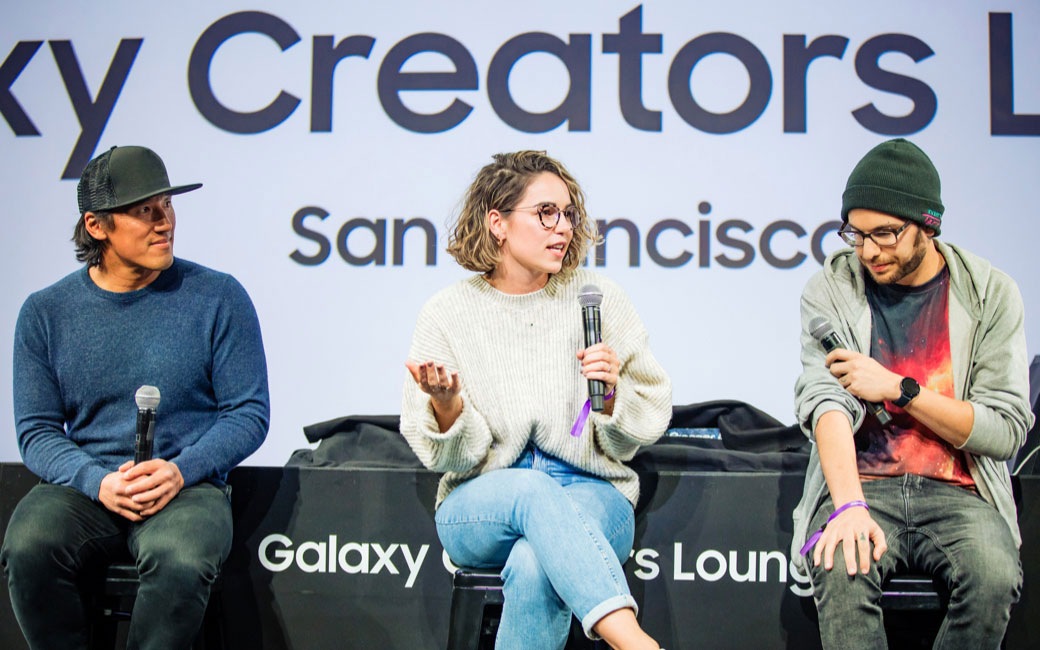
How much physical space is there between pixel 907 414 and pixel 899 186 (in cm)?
49

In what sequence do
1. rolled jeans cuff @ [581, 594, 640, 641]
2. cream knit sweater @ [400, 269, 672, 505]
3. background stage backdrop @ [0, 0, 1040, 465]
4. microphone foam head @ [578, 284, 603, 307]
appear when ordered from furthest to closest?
background stage backdrop @ [0, 0, 1040, 465] < cream knit sweater @ [400, 269, 672, 505] < microphone foam head @ [578, 284, 603, 307] < rolled jeans cuff @ [581, 594, 640, 641]

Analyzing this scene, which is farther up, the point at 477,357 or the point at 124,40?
the point at 124,40

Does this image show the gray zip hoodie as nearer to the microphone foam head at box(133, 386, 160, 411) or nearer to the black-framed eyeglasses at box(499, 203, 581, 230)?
the black-framed eyeglasses at box(499, 203, 581, 230)

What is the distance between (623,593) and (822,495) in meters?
0.56

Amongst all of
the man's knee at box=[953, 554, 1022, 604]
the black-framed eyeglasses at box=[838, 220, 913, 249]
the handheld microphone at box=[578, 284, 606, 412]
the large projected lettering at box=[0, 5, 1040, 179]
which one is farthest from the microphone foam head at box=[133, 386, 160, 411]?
the large projected lettering at box=[0, 5, 1040, 179]

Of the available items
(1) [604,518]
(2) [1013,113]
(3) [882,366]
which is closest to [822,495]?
(3) [882,366]

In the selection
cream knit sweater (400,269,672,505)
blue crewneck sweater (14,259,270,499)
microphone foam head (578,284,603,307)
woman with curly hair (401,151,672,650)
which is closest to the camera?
woman with curly hair (401,151,672,650)

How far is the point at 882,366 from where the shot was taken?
88.4 inches

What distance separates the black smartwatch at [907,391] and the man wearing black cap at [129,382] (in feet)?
4.68

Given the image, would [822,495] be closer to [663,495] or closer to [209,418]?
[663,495]

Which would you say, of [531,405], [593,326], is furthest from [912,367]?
[531,405]

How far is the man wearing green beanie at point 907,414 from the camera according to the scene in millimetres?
2076

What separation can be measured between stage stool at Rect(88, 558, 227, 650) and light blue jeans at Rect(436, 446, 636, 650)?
1.85 feet

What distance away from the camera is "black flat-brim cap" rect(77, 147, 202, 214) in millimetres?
2465
